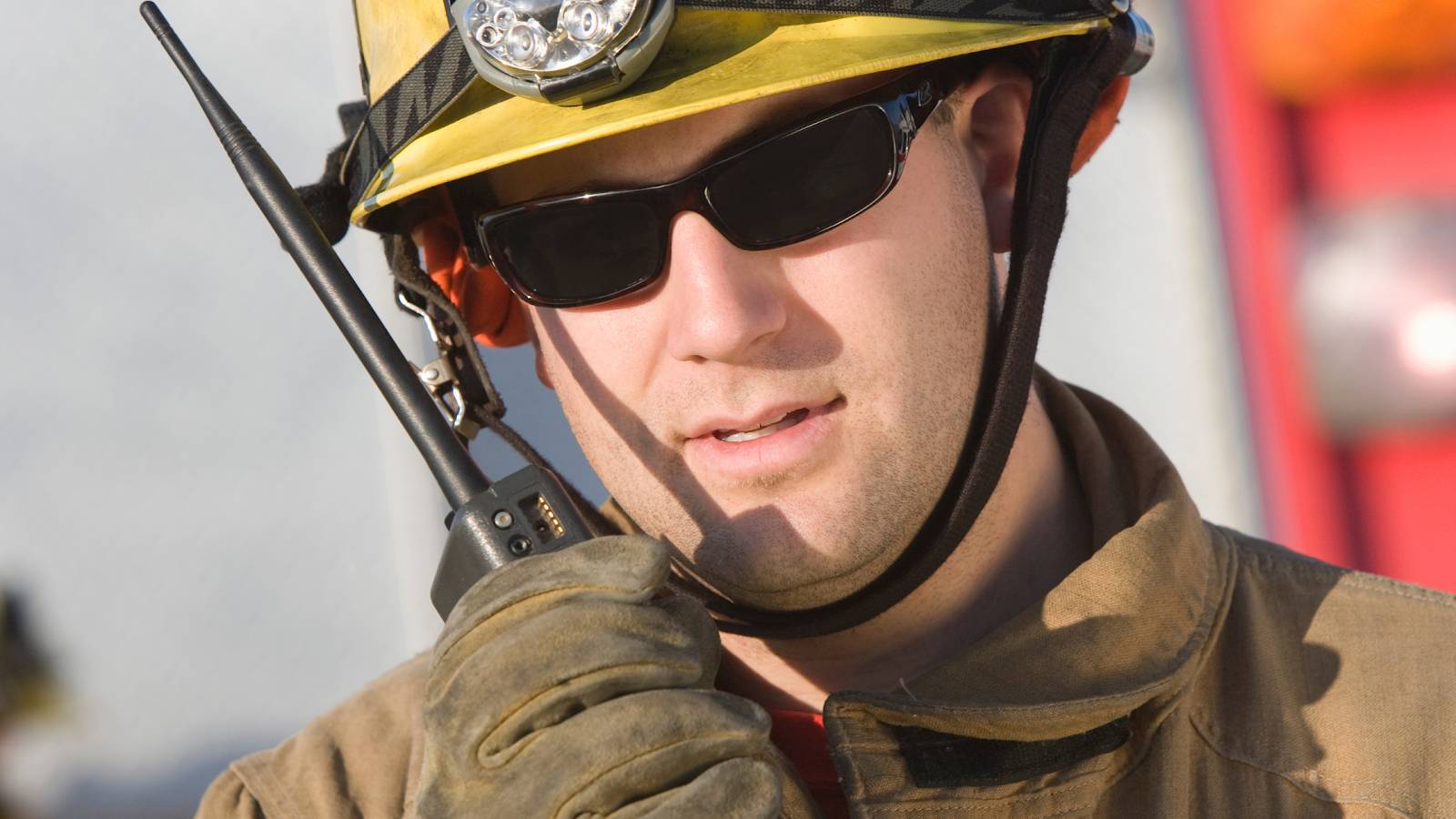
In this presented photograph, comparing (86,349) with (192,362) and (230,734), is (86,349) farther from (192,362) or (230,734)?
(230,734)

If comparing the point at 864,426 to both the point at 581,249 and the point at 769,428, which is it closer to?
the point at 769,428

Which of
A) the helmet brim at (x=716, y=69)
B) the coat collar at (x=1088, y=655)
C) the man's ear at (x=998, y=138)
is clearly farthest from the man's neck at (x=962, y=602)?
the helmet brim at (x=716, y=69)

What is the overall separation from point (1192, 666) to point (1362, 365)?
1965 millimetres

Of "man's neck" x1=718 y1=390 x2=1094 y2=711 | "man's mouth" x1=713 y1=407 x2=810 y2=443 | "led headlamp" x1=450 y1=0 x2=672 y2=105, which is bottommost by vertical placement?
"man's neck" x1=718 y1=390 x2=1094 y2=711

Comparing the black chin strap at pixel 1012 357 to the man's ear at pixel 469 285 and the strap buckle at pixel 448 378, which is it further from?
the man's ear at pixel 469 285

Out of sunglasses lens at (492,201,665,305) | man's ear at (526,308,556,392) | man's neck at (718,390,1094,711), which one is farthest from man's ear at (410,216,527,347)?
man's neck at (718,390,1094,711)

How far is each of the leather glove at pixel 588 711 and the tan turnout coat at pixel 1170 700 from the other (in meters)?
0.23

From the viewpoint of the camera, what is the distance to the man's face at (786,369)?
160 centimetres

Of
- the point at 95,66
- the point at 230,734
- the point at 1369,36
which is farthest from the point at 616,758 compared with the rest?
the point at 1369,36

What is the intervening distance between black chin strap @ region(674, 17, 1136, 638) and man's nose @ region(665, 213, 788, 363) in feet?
0.93

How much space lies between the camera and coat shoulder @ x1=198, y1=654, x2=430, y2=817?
183cm

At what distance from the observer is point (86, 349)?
2.20 m

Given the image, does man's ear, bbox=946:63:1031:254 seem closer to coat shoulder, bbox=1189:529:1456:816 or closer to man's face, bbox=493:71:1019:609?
man's face, bbox=493:71:1019:609

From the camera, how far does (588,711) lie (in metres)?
1.16
